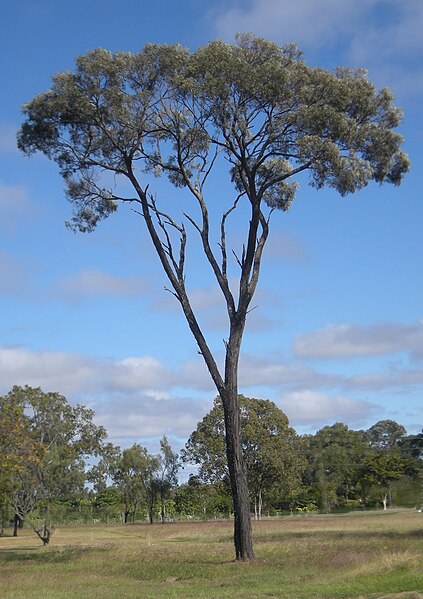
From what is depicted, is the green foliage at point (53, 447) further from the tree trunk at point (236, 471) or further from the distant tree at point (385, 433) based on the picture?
the distant tree at point (385, 433)

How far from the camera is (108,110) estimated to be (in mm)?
24891

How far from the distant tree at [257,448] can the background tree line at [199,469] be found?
0.09 m

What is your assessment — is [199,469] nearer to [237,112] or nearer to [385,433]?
[237,112]

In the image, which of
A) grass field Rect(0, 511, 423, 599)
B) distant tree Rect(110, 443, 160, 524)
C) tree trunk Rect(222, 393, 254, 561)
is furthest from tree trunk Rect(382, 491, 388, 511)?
tree trunk Rect(222, 393, 254, 561)

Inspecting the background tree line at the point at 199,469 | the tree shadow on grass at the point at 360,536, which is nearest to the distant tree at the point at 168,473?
the background tree line at the point at 199,469

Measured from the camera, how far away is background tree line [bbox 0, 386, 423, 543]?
1752 inches

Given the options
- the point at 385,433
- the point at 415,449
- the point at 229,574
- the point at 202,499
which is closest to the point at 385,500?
the point at 415,449

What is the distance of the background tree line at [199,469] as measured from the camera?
146ft

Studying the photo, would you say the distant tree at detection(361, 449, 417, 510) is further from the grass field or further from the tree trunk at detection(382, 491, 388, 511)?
the grass field

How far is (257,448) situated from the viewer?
65438mm

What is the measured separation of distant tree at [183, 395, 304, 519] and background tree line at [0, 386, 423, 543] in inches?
3.5

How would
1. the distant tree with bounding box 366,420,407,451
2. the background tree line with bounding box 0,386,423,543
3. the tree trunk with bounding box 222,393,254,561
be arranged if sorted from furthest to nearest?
the distant tree with bounding box 366,420,407,451, the background tree line with bounding box 0,386,423,543, the tree trunk with bounding box 222,393,254,561

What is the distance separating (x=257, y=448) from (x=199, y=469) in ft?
19.6

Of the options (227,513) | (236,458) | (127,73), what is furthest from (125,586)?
(227,513)
